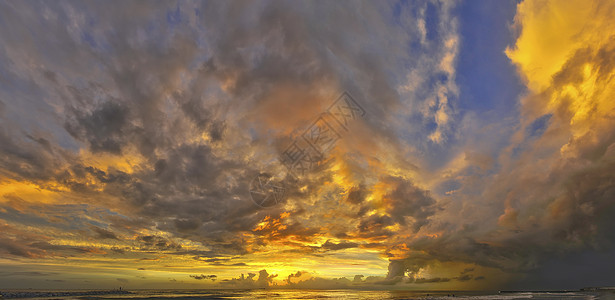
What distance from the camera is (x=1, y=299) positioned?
12888 cm

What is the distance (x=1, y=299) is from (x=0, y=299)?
109cm

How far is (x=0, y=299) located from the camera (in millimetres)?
128000
